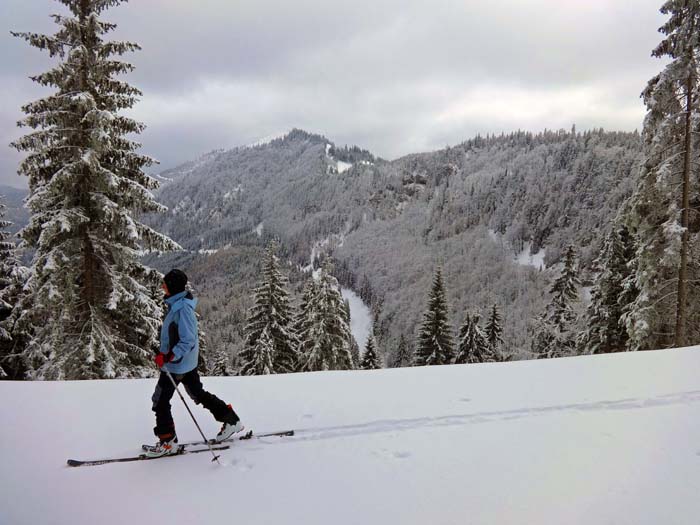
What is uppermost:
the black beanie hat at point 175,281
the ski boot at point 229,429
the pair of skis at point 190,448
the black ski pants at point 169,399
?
the black beanie hat at point 175,281

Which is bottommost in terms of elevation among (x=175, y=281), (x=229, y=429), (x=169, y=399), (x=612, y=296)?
(x=229, y=429)

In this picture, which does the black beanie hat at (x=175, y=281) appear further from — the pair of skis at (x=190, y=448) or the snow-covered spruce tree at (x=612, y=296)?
the snow-covered spruce tree at (x=612, y=296)

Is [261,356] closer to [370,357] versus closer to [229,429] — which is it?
[370,357]

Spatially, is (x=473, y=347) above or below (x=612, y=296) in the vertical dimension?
below

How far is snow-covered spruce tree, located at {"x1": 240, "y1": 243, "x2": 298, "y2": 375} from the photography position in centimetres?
2378

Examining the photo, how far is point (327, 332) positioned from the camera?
78.1 feet

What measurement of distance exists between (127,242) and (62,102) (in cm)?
382

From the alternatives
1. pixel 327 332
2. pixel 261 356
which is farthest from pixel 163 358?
pixel 327 332

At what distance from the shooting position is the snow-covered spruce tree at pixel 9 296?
587 inches

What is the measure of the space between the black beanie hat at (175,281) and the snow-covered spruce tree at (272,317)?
18.9 metres

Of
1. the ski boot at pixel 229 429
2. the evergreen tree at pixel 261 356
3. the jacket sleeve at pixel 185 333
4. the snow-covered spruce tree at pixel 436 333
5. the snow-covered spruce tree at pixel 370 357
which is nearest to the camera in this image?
the jacket sleeve at pixel 185 333

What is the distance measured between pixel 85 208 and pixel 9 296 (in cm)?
859

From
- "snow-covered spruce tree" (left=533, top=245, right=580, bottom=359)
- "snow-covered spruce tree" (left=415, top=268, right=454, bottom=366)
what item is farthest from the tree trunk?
"snow-covered spruce tree" (left=533, top=245, right=580, bottom=359)

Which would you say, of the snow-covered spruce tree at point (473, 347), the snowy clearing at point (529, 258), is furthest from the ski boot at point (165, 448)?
the snowy clearing at point (529, 258)
